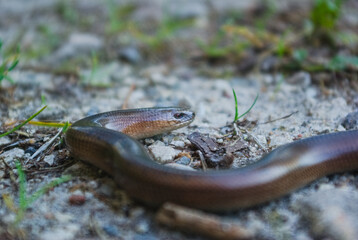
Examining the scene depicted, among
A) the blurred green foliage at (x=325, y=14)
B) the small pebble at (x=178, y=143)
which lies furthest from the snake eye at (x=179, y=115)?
the blurred green foliage at (x=325, y=14)

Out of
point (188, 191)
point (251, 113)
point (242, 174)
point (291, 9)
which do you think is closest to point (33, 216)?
point (188, 191)

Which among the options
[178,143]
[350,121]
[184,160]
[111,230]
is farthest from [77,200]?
[350,121]

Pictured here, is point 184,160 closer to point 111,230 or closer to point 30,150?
point 111,230

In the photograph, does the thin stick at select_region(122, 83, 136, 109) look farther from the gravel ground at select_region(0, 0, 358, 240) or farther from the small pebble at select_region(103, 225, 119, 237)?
the small pebble at select_region(103, 225, 119, 237)

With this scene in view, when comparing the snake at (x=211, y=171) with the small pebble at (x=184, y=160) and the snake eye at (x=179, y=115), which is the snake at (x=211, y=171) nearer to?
the small pebble at (x=184, y=160)

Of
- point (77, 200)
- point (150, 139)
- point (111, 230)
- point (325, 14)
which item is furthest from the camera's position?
point (325, 14)

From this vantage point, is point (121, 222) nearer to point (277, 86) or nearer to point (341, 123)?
point (341, 123)
